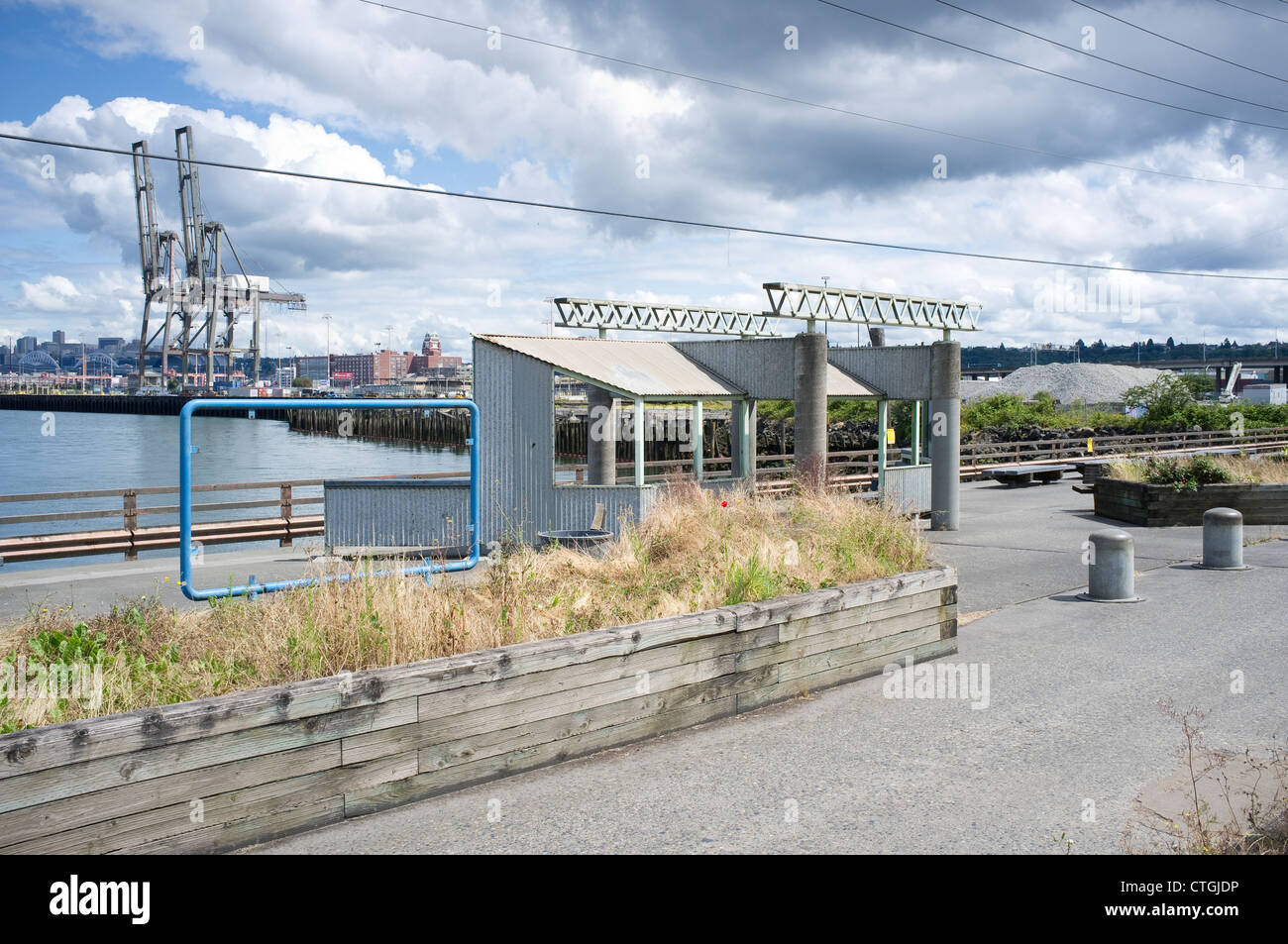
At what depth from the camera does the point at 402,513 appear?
44.9 ft

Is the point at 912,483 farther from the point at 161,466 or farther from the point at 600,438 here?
the point at 161,466

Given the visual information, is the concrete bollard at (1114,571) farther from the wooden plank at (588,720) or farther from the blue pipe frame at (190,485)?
the blue pipe frame at (190,485)

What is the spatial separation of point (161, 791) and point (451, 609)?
87.6 inches

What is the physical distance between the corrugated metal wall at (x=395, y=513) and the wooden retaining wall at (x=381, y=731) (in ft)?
22.9

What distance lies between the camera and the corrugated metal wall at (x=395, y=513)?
44.0 feet

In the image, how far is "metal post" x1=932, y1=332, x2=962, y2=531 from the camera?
18.7 meters

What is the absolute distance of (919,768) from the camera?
19.6 feet

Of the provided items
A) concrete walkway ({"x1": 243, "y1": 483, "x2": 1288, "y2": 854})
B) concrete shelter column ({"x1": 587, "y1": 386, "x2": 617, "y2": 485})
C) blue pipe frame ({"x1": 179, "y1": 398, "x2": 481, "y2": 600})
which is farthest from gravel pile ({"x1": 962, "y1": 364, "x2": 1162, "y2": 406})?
concrete walkway ({"x1": 243, "y1": 483, "x2": 1288, "y2": 854})

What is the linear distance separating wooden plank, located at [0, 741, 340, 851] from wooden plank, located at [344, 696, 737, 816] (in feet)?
1.00

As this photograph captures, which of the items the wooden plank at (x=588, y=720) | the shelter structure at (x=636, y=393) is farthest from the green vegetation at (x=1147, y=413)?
the wooden plank at (x=588, y=720)
